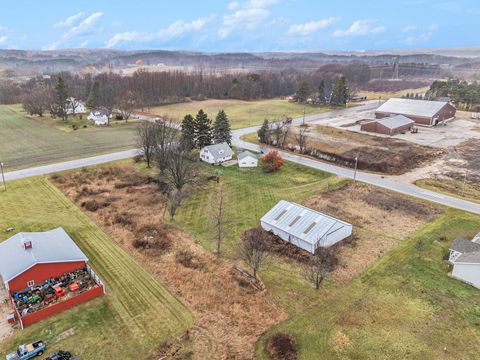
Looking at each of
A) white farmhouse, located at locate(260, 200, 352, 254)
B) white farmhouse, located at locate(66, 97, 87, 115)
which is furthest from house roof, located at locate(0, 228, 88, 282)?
white farmhouse, located at locate(66, 97, 87, 115)

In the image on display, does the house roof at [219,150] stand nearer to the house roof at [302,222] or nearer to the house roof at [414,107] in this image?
the house roof at [302,222]

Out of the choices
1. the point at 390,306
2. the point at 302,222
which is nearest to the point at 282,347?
the point at 390,306

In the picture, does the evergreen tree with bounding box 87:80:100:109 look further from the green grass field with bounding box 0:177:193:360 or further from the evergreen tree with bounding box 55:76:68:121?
the green grass field with bounding box 0:177:193:360

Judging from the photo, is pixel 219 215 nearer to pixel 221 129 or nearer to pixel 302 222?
pixel 302 222

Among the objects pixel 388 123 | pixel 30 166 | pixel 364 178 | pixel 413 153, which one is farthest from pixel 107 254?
pixel 388 123

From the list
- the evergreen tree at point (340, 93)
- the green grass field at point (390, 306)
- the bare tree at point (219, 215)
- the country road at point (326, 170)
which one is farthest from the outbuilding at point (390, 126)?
the bare tree at point (219, 215)
